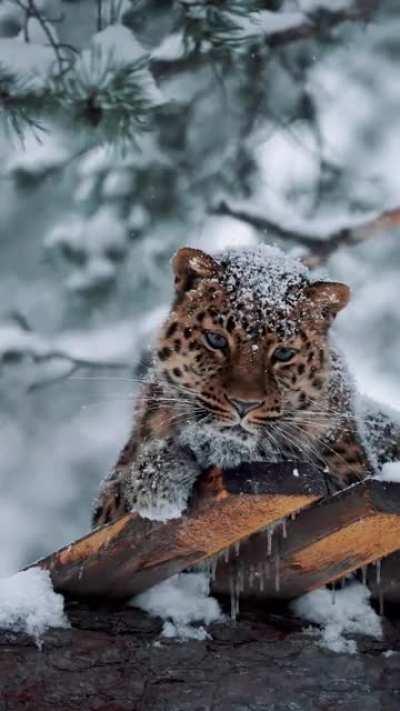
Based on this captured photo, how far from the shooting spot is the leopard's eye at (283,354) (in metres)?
3.17

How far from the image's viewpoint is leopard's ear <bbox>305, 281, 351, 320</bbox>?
3.28m

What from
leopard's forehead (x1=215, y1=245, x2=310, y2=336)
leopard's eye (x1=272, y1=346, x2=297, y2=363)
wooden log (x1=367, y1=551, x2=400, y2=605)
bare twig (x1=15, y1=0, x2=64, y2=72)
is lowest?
wooden log (x1=367, y1=551, x2=400, y2=605)

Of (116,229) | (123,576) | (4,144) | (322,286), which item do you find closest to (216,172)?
(116,229)

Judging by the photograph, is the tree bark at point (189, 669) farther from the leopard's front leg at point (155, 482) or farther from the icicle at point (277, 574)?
the leopard's front leg at point (155, 482)

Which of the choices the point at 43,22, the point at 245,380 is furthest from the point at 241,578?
the point at 43,22

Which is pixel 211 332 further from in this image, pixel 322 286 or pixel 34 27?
pixel 34 27

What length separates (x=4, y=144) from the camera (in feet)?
17.5

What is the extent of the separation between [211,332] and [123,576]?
0.69 metres

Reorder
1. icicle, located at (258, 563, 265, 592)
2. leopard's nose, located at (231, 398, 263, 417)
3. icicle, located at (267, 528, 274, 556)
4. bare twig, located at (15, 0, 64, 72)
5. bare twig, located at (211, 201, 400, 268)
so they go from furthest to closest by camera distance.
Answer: bare twig, located at (211, 201, 400, 268) < bare twig, located at (15, 0, 64, 72) < leopard's nose, located at (231, 398, 263, 417) < icicle, located at (258, 563, 265, 592) < icicle, located at (267, 528, 274, 556)

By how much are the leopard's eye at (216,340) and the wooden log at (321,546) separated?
1.80 ft

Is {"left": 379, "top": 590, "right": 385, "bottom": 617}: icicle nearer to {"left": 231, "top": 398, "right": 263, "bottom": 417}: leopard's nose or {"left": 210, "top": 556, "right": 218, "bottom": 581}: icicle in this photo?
{"left": 210, "top": 556, "right": 218, "bottom": 581}: icicle

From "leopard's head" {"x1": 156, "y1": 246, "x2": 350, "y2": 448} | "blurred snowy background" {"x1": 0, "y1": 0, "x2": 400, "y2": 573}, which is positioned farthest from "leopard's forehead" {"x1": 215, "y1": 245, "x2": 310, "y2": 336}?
"blurred snowy background" {"x1": 0, "y1": 0, "x2": 400, "y2": 573}

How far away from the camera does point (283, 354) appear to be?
10.4ft

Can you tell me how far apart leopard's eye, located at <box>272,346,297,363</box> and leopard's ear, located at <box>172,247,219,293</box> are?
26 centimetres
